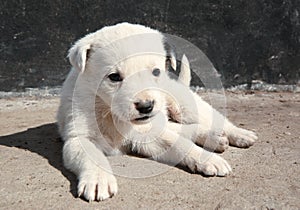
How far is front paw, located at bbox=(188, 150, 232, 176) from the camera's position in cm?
365

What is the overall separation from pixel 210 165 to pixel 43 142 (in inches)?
66.2

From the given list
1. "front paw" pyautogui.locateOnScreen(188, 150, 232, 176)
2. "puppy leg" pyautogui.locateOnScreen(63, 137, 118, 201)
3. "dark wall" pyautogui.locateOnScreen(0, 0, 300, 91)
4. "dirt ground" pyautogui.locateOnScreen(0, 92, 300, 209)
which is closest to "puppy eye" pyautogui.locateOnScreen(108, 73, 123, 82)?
"puppy leg" pyautogui.locateOnScreen(63, 137, 118, 201)

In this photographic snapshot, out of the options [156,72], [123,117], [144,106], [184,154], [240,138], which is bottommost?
[240,138]

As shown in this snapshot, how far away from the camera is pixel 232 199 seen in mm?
3285

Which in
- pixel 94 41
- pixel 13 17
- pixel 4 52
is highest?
pixel 94 41

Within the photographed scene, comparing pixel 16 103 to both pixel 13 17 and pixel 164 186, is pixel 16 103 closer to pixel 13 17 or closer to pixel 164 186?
pixel 13 17

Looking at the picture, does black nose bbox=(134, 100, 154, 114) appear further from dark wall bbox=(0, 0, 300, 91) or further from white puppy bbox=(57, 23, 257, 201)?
dark wall bbox=(0, 0, 300, 91)

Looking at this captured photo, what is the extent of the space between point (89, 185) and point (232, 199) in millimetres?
958

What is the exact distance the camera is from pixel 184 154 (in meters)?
3.84

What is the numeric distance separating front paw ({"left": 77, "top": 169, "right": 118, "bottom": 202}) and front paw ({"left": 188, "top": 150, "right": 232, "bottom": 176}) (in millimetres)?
662

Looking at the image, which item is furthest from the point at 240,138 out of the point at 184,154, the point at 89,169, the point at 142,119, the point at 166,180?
the point at 89,169

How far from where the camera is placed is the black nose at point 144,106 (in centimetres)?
342

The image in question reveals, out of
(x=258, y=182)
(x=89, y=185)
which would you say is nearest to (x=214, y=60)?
(x=258, y=182)

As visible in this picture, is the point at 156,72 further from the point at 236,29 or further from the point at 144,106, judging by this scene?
the point at 236,29
